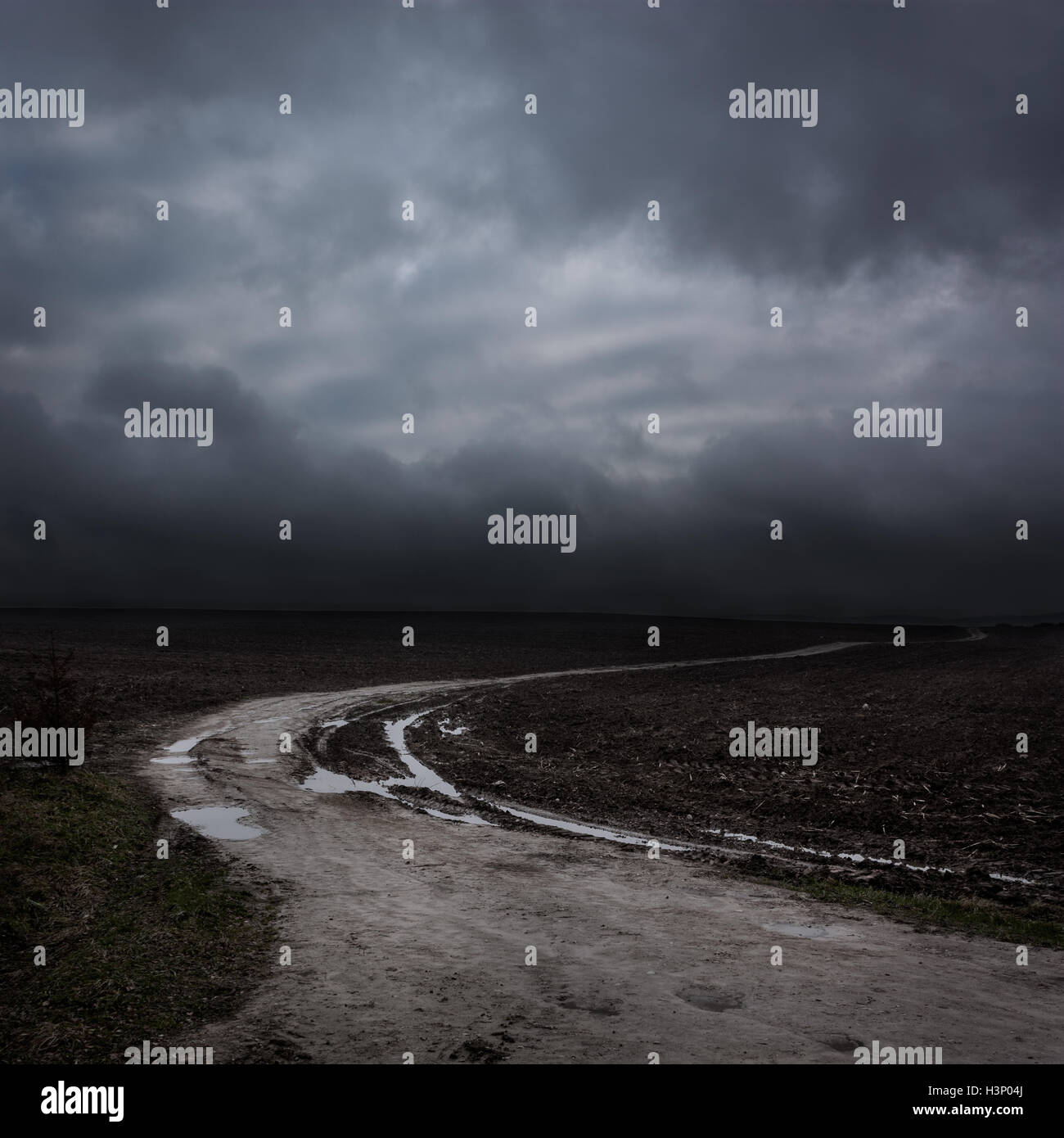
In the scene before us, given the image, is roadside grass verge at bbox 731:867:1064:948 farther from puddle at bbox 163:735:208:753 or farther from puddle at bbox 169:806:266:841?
puddle at bbox 163:735:208:753

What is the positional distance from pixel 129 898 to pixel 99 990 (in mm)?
3321

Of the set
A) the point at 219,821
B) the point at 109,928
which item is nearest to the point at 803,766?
the point at 219,821

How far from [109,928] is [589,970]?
5.94 meters

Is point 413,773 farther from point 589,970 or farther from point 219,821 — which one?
point 589,970

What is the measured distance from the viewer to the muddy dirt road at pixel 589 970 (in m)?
6.91

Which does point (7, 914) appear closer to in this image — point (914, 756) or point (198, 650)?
point (914, 756)

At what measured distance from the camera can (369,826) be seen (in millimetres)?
15445

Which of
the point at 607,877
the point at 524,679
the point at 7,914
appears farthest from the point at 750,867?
the point at 524,679

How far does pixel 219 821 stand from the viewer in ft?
50.3

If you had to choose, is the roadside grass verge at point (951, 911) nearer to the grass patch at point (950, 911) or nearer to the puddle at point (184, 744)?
the grass patch at point (950, 911)

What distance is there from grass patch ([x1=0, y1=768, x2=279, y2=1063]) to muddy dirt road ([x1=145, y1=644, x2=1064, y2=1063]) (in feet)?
1.75

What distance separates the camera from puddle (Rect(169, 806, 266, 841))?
1443 cm
